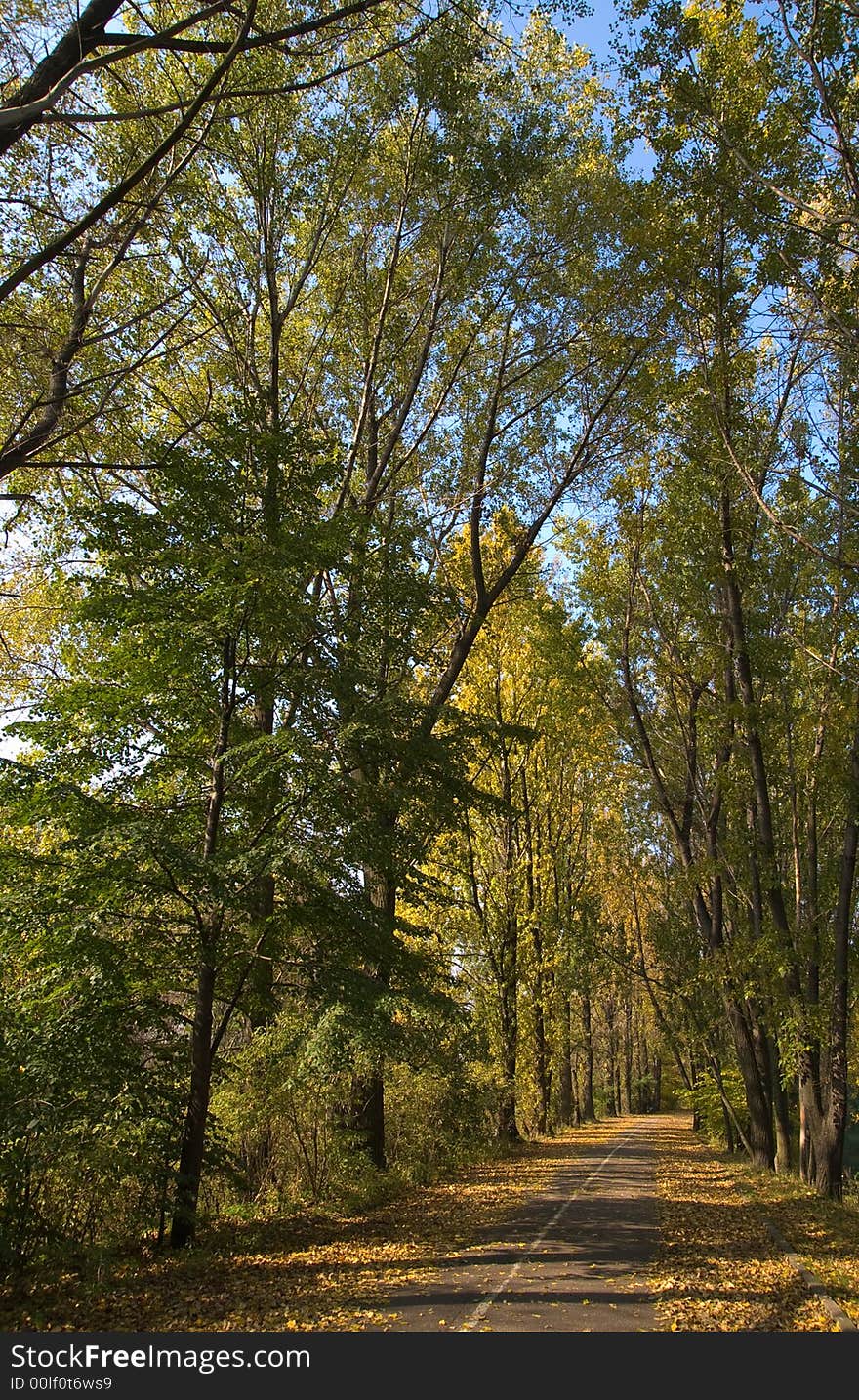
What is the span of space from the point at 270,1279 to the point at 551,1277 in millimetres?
2434

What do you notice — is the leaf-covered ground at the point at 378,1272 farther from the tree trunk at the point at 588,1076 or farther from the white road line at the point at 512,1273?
the tree trunk at the point at 588,1076

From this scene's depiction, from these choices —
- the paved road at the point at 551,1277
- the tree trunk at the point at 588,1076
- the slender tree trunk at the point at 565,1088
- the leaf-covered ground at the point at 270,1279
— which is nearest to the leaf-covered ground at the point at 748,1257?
the paved road at the point at 551,1277

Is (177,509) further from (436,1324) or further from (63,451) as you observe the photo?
(436,1324)

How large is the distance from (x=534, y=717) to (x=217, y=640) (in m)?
14.3

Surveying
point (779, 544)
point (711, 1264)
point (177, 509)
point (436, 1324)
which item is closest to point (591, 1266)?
point (711, 1264)

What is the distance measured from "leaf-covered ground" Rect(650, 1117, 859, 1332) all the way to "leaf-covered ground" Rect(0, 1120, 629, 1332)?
217 cm

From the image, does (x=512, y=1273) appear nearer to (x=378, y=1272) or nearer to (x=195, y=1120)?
(x=378, y=1272)

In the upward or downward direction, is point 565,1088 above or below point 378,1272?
below

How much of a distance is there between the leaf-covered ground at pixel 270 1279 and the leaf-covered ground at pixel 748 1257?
85.3 inches

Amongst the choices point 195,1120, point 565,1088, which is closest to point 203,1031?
point 195,1120

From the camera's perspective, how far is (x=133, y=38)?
22.5 feet

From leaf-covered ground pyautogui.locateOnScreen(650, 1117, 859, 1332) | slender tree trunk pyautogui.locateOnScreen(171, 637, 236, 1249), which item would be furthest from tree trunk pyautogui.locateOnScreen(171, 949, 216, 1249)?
leaf-covered ground pyautogui.locateOnScreen(650, 1117, 859, 1332)

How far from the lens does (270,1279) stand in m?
7.35

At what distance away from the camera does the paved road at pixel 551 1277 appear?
19.8 feet
